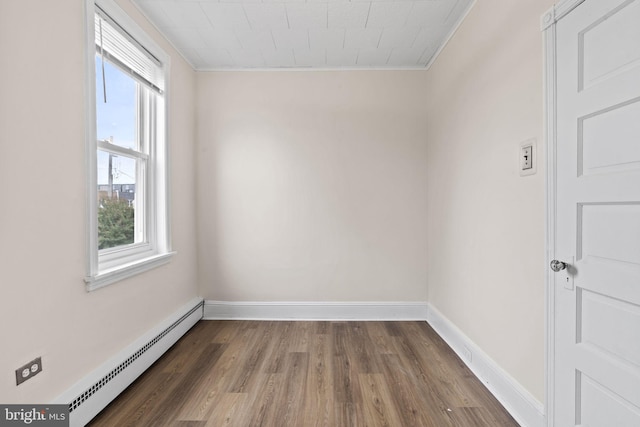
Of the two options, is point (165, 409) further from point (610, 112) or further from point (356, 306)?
point (610, 112)

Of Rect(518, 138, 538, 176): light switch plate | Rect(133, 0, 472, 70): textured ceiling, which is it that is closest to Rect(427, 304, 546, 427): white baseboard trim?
Rect(518, 138, 538, 176): light switch plate

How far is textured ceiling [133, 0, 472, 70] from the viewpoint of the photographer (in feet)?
7.63

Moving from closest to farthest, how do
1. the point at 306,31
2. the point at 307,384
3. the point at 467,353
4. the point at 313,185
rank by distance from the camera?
the point at 307,384
the point at 467,353
the point at 306,31
the point at 313,185

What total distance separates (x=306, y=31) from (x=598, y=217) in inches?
96.2

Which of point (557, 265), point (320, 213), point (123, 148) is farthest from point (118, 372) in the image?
point (557, 265)

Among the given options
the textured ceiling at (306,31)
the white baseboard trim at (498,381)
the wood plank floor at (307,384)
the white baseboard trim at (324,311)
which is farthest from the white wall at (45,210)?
the white baseboard trim at (498,381)

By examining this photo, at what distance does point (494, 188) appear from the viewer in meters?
2.04

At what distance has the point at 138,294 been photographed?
89.5 inches

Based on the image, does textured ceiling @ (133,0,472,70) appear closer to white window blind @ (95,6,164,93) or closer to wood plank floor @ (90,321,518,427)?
white window blind @ (95,6,164,93)

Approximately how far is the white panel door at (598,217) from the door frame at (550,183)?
0.02 meters

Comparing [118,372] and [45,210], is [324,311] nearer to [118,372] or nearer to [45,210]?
[118,372]

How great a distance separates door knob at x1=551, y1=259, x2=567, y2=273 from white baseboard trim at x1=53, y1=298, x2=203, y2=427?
255 centimetres

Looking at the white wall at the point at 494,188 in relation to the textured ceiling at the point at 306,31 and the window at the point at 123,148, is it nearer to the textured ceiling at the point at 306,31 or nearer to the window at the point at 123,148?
the textured ceiling at the point at 306,31

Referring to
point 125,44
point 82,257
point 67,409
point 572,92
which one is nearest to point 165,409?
point 67,409
